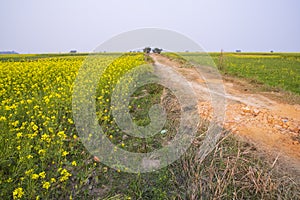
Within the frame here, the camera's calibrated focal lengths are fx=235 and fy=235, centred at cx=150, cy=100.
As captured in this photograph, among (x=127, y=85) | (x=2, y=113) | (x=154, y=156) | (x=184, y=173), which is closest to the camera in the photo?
(x=184, y=173)

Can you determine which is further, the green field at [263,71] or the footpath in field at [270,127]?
the green field at [263,71]

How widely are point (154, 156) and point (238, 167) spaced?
135 centimetres

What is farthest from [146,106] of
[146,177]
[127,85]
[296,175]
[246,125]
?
[296,175]

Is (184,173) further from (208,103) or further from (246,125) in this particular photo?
(208,103)

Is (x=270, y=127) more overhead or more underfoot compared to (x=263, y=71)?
more underfoot

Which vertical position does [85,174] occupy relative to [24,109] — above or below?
below

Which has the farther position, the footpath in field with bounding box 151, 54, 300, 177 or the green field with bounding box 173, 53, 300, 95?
the green field with bounding box 173, 53, 300, 95

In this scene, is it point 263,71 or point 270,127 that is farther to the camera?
point 263,71

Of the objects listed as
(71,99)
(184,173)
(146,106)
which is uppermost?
(71,99)

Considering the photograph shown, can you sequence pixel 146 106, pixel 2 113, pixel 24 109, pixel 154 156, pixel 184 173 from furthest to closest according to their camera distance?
1. pixel 146 106
2. pixel 24 109
3. pixel 2 113
4. pixel 154 156
5. pixel 184 173

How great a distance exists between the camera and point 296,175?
3633mm

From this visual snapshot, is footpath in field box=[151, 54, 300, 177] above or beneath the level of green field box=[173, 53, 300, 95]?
beneath

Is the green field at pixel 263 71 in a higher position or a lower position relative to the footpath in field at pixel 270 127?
higher

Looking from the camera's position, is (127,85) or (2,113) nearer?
(2,113)
